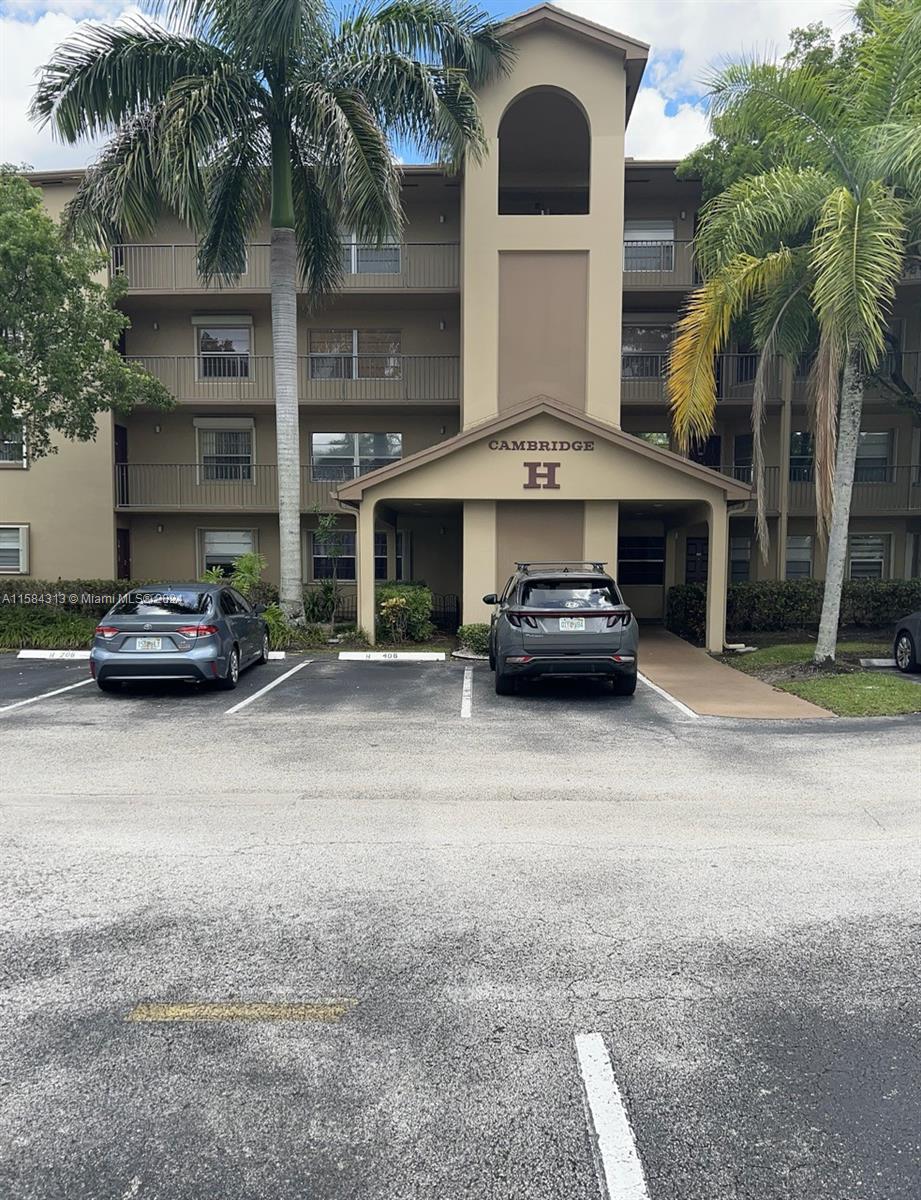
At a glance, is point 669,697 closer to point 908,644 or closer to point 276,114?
point 908,644

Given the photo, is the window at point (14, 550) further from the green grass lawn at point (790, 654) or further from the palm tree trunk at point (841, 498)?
the palm tree trunk at point (841, 498)

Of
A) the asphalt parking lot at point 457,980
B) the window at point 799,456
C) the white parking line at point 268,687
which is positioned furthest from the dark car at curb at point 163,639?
the window at point 799,456

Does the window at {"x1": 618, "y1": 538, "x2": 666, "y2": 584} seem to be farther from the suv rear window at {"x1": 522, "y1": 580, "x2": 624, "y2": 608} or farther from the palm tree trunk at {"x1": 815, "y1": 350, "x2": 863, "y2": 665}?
the suv rear window at {"x1": 522, "y1": 580, "x2": 624, "y2": 608}

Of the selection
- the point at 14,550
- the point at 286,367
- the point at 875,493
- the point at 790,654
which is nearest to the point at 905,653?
Result: the point at 790,654

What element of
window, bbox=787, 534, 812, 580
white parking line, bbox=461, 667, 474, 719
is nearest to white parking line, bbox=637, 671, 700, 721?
white parking line, bbox=461, 667, 474, 719

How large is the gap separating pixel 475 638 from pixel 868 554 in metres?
13.2

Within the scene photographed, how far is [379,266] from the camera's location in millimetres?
21453

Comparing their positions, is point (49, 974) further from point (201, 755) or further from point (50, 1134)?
point (201, 755)

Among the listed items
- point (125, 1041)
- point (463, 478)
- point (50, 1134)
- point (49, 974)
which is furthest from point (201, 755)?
point (463, 478)

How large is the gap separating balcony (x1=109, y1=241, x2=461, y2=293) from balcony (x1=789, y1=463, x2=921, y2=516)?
1043cm

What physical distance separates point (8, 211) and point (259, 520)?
9.59 metres

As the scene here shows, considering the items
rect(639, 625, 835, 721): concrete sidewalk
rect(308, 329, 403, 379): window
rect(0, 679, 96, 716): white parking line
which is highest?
rect(308, 329, 403, 379): window

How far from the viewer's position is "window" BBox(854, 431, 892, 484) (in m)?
22.1

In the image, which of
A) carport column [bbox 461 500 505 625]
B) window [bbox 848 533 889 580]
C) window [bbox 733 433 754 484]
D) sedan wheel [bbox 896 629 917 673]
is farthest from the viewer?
window [bbox 848 533 889 580]
